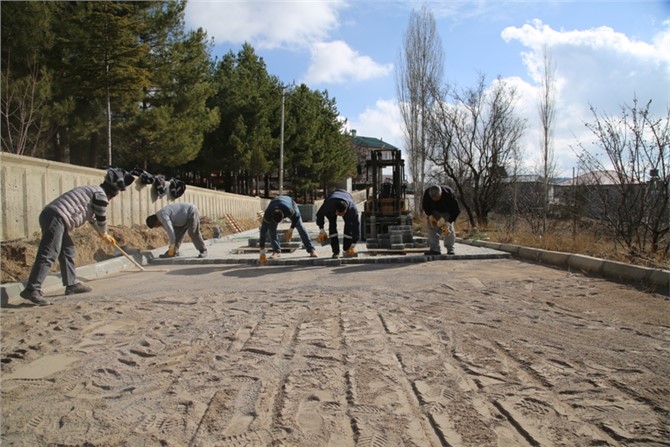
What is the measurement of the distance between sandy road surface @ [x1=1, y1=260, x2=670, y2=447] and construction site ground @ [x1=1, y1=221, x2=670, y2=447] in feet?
0.05

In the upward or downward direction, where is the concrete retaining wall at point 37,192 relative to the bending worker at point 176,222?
upward

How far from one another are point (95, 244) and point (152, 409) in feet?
26.5

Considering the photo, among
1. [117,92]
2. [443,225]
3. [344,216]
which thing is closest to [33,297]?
[344,216]

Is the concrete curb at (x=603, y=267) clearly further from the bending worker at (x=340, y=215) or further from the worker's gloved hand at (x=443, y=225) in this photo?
the bending worker at (x=340, y=215)

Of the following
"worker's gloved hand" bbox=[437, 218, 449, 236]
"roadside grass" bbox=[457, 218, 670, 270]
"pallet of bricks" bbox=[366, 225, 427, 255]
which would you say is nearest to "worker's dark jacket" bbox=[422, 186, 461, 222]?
"worker's gloved hand" bbox=[437, 218, 449, 236]

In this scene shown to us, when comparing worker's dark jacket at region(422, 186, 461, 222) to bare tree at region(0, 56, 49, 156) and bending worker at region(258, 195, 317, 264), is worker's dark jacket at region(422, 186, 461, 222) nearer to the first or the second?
bending worker at region(258, 195, 317, 264)

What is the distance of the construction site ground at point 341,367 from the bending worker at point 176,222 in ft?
12.1

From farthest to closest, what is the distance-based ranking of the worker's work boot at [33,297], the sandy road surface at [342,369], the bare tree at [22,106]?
the bare tree at [22,106] < the worker's work boot at [33,297] < the sandy road surface at [342,369]

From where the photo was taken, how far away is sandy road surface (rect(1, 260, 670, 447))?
106 inches

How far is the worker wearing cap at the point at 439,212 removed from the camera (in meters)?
10.2

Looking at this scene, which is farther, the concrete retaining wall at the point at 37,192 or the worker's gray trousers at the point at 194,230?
the worker's gray trousers at the point at 194,230

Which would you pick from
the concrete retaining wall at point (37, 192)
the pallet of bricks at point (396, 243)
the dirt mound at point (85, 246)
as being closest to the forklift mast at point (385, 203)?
the pallet of bricks at point (396, 243)

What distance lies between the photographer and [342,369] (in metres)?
3.59

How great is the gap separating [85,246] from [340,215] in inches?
204
